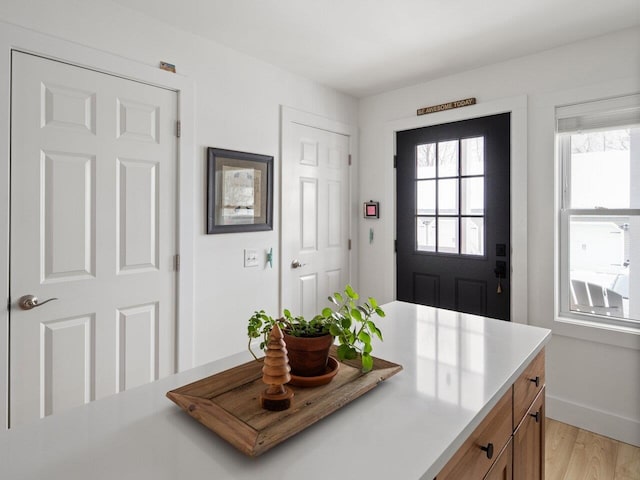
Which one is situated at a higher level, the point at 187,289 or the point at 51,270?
the point at 51,270

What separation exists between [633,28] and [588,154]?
2.43 ft

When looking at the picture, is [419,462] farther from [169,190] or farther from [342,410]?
[169,190]

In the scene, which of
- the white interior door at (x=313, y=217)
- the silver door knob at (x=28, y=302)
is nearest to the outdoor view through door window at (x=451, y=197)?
the white interior door at (x=313, y=217)

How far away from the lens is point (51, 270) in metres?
1.85

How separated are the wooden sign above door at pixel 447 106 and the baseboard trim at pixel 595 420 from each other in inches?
85.9

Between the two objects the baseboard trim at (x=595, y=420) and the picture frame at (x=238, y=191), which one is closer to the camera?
the baseboard trim at (x=595, y=420)

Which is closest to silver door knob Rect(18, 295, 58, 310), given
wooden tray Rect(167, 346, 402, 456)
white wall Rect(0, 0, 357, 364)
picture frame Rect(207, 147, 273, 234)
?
white wall Rect(0, 0, 357, 364)

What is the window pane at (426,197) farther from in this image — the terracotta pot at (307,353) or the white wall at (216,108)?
the terracotta pot at (307,353)

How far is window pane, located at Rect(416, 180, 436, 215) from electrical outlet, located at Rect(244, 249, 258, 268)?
143cm

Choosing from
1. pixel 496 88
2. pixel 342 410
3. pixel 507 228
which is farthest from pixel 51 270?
pixel 496 88

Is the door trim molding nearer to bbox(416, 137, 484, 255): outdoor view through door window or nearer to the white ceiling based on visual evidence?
bbox(416, 137, 484, 255): outdoor view through door window

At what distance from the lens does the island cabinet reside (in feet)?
2.94

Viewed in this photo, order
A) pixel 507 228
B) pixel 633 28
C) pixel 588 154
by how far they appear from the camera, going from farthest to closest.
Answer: pixel 507 228 → pixel 588 154 → pixel 633 28

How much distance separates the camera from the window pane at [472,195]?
114 inches
